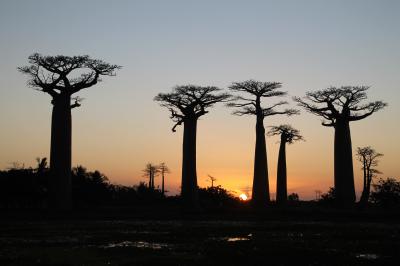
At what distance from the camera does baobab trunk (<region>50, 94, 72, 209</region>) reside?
35.2 metres

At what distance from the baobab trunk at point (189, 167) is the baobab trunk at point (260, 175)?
5217 mm

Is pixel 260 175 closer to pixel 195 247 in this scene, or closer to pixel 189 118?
pixel 189 118

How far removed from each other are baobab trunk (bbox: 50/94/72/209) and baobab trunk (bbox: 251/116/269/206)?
15736 millimetres

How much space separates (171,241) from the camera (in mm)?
17781

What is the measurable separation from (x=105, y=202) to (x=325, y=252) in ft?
123

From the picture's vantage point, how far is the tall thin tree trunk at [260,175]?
4619 centimetres

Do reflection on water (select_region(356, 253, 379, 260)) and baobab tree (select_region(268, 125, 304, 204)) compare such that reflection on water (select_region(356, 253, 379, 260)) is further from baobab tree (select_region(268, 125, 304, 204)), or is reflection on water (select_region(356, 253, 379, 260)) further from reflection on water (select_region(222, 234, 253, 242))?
baobab tree (select_region(268, 125, 304, 204))

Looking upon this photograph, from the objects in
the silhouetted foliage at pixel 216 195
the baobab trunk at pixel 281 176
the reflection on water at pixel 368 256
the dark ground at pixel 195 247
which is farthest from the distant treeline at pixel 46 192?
the reflection on water at pixel 368 256

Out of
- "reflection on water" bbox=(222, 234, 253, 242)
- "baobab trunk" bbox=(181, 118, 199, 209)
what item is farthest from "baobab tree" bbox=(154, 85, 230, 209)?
"reflection on water" bbox=(222, 234, 253, 242)

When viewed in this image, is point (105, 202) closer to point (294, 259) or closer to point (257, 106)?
point (257, 106)

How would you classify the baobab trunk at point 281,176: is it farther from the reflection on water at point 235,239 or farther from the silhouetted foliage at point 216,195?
the reflection on water at point 235,239

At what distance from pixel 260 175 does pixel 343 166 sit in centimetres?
636

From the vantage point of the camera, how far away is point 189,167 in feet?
144

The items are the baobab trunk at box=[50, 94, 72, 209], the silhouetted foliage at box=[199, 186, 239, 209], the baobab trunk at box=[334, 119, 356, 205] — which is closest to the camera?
the baobab trunk at box=[50, 94, 72, 209]
